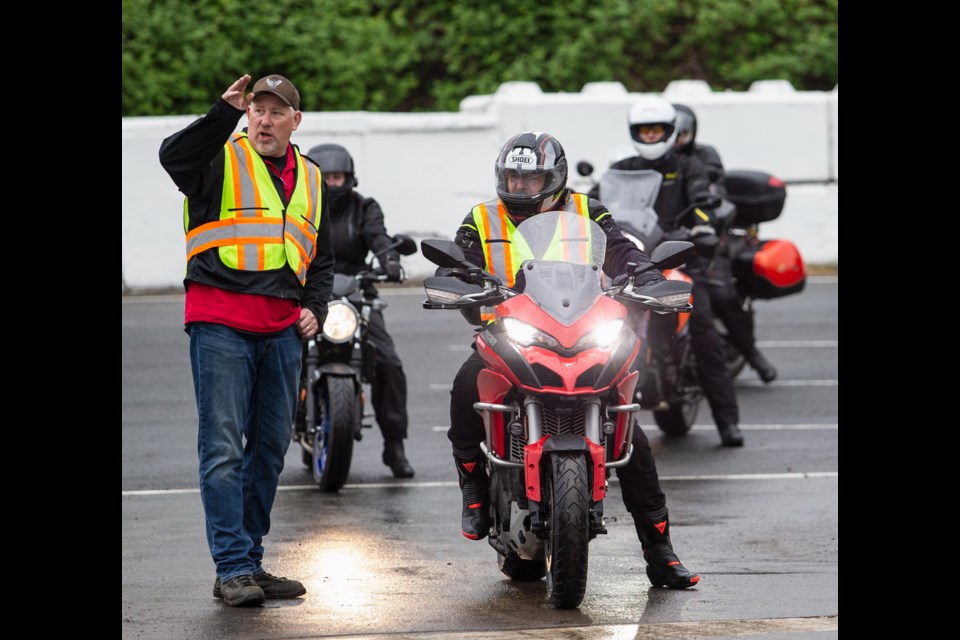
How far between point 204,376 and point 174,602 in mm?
907

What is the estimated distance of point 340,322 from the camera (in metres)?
9.61

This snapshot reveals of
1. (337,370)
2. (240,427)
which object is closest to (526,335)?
(240,427)

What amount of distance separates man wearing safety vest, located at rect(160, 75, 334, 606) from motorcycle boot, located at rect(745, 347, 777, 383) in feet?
24.4

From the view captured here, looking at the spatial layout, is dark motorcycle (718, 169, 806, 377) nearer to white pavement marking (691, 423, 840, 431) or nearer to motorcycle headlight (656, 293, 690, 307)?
white pavement marking (691, 423, 840, 431)

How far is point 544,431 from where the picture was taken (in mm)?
6598

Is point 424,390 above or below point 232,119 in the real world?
below

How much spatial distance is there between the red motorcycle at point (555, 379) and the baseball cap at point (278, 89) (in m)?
0.78

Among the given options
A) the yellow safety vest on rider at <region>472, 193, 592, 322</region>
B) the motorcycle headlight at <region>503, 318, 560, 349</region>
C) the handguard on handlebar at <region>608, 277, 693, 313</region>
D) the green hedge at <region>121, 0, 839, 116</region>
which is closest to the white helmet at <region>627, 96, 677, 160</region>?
the yellow safety vest on rider at <region>472, 193, 592, 322</region>

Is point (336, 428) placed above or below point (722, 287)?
below

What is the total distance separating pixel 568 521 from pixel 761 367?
787 centimetres

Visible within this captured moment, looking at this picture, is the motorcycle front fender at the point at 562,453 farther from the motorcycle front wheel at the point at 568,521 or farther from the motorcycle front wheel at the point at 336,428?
the motorcycle front wheel at the point at 336,428

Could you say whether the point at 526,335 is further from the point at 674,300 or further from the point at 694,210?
the point at 694,210
